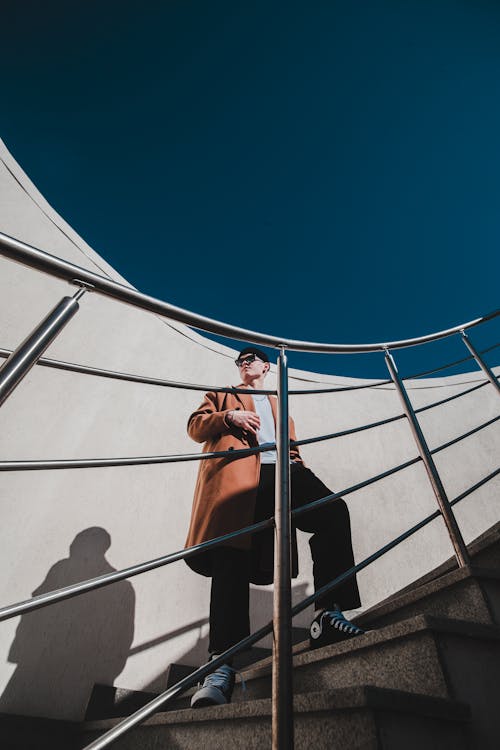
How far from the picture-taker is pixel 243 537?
3.13 feet

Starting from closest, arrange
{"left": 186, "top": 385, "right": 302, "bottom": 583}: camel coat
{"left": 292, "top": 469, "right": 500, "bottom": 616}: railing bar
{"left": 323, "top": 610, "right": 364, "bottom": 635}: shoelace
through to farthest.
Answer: {"left": 292, "top": 469, "right": 500, "bottom": 616}: railing bar, {"left": 323, "top": 610, "right": 364, "bottom": 635}: shoelace, {"left": 186, "top": 385, "right": 302, "bottom": 583}: camel coat

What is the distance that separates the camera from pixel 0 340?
5.57ft

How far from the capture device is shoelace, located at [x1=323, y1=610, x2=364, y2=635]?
2.67ft

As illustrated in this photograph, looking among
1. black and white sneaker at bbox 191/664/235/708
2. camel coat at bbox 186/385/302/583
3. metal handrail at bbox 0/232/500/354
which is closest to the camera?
metal handrail at bbox 0/232/500/354

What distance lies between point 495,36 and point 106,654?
7.64 metres

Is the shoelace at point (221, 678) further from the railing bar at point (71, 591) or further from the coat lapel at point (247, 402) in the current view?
the coat lapel at point (247, 402)

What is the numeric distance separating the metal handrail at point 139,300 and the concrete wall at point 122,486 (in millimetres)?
1374

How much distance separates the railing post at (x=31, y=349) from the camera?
40 centimetres

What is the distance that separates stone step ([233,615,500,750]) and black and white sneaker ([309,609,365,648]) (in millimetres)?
175

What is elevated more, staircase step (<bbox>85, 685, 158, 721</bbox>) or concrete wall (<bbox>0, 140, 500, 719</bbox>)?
concrete wall (<bbox>0, 140, 500, 719</bbox>)

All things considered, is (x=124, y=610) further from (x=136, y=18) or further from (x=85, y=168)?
(x=136, y=18)

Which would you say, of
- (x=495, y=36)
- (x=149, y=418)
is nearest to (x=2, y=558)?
(x=149, y=418)

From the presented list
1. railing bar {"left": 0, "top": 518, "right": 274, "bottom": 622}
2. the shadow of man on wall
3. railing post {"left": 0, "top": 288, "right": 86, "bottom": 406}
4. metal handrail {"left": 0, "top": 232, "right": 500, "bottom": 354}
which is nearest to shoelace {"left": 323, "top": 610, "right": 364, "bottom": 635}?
railing bar {"left": 0, "top": 518, "right": 274, "bottom": 622}

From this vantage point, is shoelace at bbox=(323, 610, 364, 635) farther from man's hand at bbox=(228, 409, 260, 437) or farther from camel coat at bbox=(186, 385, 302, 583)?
man's hand at bbox=(228, 409, 260, 437)
